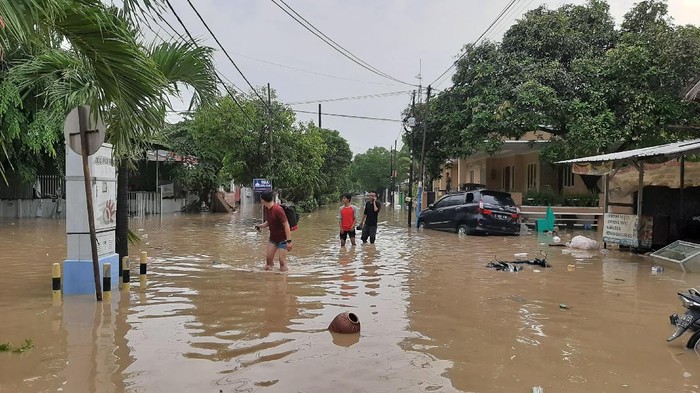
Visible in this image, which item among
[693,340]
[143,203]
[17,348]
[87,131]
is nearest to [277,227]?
[87,131]

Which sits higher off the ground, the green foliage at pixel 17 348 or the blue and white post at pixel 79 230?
the blue and white post at pixel 79 230

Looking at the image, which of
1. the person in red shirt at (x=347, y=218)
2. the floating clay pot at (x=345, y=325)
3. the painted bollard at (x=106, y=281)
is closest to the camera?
the floating clay pot at (x=345, y=325)

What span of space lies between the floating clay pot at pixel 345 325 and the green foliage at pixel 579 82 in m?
15.1

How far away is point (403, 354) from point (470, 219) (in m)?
13.4

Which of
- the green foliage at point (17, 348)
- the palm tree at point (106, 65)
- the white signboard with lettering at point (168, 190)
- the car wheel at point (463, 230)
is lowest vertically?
the green foliage at point (17, 348)

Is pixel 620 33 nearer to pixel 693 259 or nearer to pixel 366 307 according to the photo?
pixel 693 259

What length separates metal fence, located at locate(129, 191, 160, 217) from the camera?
28234mm

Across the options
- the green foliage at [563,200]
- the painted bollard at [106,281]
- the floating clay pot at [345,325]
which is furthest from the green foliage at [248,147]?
the floating clay pot at [345,325]

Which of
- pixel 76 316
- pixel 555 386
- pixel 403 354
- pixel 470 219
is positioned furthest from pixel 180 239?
pixel 555 386

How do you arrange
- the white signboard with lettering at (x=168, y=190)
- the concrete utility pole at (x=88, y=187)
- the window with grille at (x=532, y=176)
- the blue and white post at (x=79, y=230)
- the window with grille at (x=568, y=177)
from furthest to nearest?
the white signboard with lettering at (x=168, y=190), the window with grille at (x=532, y=176), the window with grille at (x=568, y=177), the blue and white post at (x=79, y=230), the concrete utility pole at (x=88, y=187)

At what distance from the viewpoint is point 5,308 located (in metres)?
6.78

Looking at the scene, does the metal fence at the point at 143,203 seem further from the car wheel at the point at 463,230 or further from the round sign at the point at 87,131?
the round sign at the point at 87,131

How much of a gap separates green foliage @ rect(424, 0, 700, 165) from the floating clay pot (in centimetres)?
1511

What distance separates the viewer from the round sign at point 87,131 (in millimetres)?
6484
